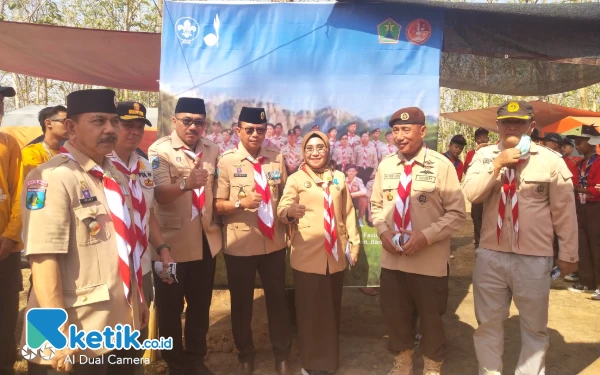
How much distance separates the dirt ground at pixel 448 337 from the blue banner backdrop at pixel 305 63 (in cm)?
70

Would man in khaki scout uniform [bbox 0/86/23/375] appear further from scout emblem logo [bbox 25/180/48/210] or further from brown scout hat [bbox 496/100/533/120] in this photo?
brown scout hat [bbox 496/100/533/120]

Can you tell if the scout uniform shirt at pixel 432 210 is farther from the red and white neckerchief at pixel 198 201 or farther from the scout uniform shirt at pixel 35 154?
the scout uniform shirt at pixel 35 154

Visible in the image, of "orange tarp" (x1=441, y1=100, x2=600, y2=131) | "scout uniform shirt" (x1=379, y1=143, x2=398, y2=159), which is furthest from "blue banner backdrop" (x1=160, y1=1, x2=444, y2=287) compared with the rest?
"orange tarp" (x1=441, y1=100, x2=600, y2=131)

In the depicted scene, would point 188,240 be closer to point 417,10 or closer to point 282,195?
point 282,195

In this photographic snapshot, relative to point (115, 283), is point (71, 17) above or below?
above

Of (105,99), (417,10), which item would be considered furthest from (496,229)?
(105,99)

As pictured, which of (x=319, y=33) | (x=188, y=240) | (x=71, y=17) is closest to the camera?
(x=188, y=240)

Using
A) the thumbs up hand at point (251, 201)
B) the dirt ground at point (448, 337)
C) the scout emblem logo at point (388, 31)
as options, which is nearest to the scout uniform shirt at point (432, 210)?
the thumbs up hand at point (251, 201)

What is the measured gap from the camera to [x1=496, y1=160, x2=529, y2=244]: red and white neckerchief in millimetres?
2882

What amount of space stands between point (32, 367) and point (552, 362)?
4074mm

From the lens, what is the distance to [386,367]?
3.63m

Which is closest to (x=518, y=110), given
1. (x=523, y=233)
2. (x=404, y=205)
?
(x=523, y=233)

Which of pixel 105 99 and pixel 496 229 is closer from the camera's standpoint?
pixel 105 99

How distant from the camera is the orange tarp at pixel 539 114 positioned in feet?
27.9
